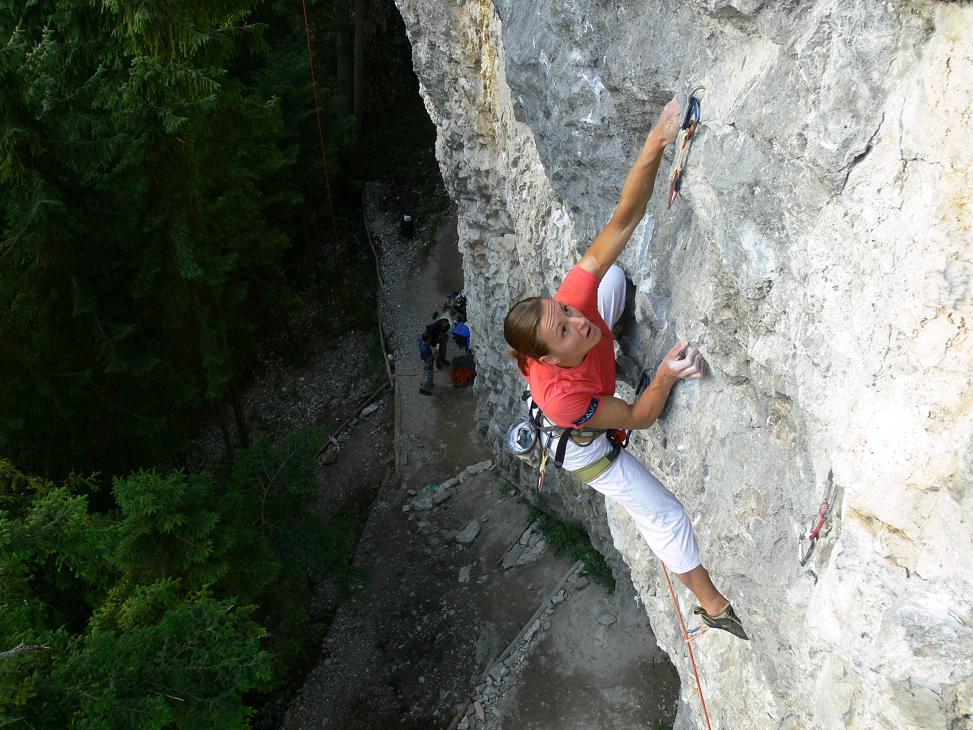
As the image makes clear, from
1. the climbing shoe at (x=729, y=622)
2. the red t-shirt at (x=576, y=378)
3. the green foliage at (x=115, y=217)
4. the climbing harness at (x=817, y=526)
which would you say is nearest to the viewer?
the climbing harness at (x=817, y=526)

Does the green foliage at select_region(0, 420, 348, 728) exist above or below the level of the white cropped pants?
below

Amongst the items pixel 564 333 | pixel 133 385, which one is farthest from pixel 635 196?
pixel 133 385

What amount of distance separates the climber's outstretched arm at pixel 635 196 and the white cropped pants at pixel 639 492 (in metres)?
0.39

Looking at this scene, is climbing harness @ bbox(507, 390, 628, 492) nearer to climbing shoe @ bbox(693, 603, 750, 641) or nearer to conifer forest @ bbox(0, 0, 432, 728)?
climbing shoe @ bbox(693, 603, 750, 641)

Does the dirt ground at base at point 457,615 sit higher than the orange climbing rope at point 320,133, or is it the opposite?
the orange climbing rope at point 320,133

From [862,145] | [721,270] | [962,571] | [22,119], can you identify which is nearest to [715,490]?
[721,270]

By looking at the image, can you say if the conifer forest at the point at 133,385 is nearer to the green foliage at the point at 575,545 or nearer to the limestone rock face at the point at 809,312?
the green foliage at the point at 575,545

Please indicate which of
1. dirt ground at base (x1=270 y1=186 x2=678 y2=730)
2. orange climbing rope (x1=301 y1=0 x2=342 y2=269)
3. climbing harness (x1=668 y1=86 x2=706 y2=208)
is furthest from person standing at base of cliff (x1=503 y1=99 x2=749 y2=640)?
orange climbing rope (x1=301 y1=0 x2=342 y2=269)

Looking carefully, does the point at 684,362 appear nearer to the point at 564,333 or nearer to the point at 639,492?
the point at 564,333

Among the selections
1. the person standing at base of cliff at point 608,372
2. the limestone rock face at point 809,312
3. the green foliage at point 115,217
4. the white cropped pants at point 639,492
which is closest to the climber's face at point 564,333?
the person standing at base of cliff at point 608,372

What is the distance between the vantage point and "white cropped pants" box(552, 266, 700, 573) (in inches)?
208

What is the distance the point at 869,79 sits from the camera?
2998 mm

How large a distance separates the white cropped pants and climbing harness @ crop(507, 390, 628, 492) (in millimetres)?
59

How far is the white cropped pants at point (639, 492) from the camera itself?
529 cm
